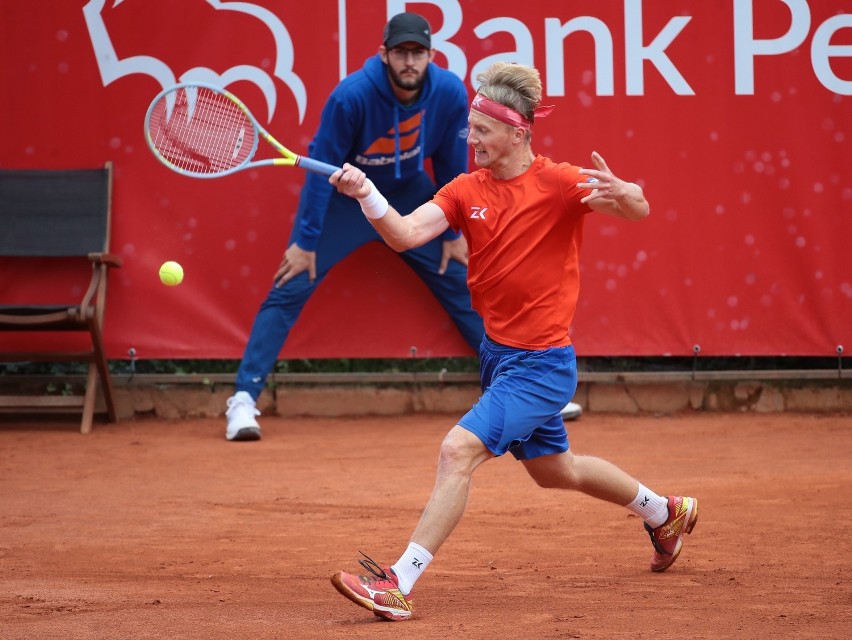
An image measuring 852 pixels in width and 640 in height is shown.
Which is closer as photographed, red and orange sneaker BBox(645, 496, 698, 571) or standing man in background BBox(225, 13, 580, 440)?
red and orange sneaker BBox(645, 496, 698, 571)

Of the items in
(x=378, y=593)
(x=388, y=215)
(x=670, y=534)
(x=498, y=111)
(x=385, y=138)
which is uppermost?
(x=498, y=111)

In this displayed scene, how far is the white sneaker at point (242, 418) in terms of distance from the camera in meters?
6.94

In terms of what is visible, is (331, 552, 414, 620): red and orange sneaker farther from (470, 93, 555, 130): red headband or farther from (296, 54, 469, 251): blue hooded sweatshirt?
(296, 54, 469, 251): blue hooded sweatshirt

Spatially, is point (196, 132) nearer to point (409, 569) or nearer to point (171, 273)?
point (171, 273)

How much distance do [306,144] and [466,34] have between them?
1.16 m

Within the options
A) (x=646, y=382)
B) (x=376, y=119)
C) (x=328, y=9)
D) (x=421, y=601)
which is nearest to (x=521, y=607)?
(x=421, y=601)

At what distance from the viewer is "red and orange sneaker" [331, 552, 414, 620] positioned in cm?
354

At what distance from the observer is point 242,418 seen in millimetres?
6957

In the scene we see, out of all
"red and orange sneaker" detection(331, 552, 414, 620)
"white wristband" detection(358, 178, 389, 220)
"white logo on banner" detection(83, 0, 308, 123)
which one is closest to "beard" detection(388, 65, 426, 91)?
"white logo on banner" detection(83, 0, 308, 123)

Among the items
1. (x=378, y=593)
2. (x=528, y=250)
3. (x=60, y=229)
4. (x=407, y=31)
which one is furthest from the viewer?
(x=60, y=229)

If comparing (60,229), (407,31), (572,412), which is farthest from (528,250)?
(60,229)

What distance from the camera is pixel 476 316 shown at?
7.36m

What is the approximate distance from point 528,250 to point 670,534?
1144 mm

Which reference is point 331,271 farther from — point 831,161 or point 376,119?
point 831,161
